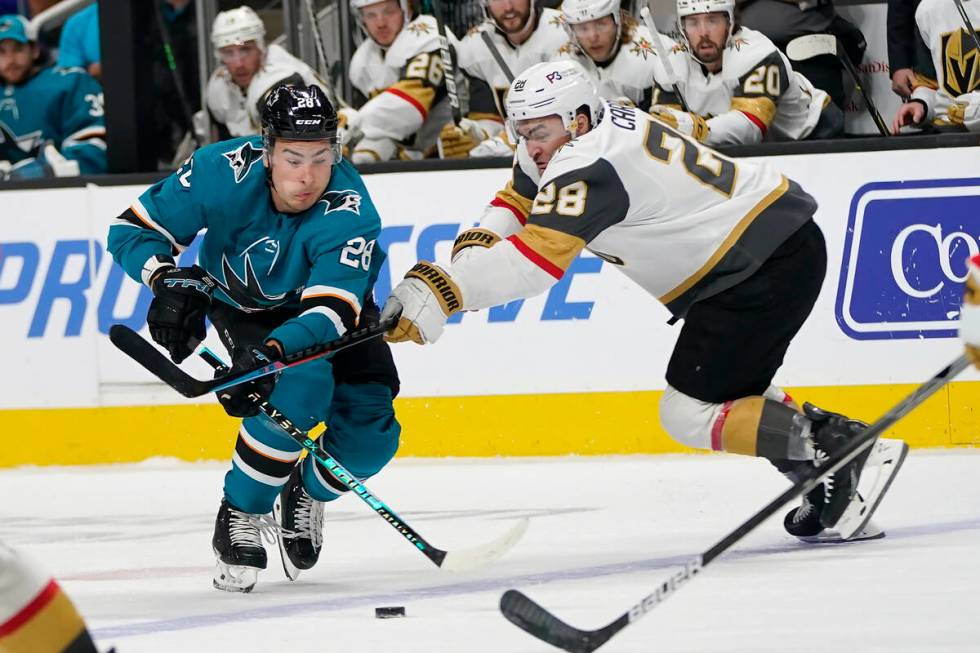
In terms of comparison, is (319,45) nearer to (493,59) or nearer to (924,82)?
(493,59)

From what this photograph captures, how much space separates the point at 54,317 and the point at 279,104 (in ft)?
8.12

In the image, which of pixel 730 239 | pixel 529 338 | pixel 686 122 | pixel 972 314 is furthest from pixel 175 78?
pixel 972 314

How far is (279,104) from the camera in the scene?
10.2 ft

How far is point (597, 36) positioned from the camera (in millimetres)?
5297

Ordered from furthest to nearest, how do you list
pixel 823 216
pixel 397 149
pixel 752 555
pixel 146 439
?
pixel 397 149 < pixel 146 439 < pixel 823 216 < pixel 752 555

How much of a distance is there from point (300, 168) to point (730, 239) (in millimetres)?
966

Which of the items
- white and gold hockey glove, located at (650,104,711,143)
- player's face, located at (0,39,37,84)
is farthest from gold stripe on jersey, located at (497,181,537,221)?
player's face, located at (0,39,37,84)

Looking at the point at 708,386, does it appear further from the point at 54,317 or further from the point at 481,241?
the point at 54,317

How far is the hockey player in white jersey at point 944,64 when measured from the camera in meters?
5.16

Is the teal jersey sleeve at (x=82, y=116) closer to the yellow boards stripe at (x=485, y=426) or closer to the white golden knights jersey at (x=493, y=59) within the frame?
the yellow boards stripe at (x=485, y=426)

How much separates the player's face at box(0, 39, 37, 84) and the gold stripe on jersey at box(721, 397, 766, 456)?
3.79 m

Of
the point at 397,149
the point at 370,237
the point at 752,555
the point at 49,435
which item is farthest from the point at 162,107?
the point at 752,555

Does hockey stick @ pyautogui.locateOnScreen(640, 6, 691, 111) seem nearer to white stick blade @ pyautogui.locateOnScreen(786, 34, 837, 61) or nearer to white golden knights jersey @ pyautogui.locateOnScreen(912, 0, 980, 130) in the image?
white stick blade @ pyautogui.locateOnScreen(786, 34, 837, 61)

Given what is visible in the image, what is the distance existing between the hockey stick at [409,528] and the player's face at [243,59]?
8.87 ft
